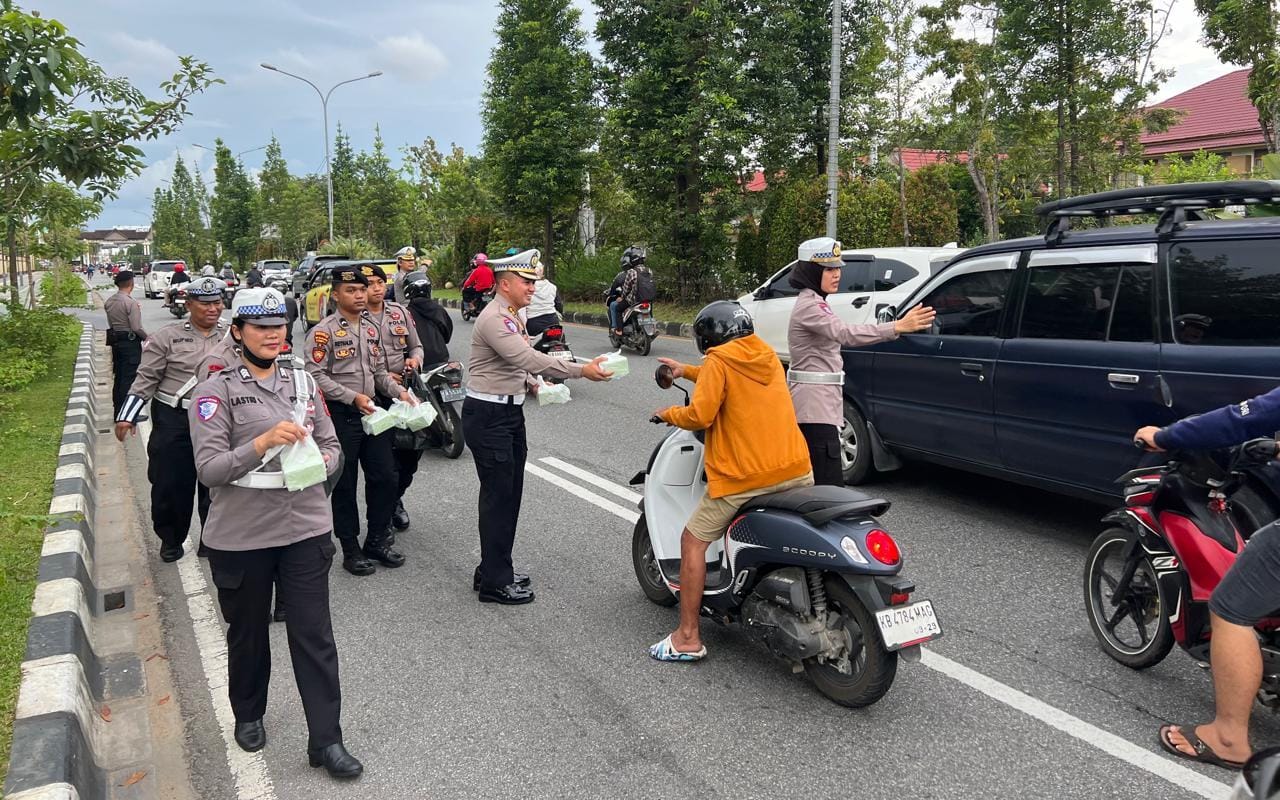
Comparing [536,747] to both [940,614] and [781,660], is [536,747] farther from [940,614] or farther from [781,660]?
[940,614]

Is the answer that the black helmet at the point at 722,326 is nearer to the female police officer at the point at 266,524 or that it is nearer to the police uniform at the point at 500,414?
the police uniform at the point at 500,414

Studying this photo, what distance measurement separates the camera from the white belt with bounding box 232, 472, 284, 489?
3.29 m

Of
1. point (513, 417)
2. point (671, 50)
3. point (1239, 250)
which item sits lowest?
point (513, 417)

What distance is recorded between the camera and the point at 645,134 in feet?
65.7

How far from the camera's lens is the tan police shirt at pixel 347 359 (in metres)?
5.43

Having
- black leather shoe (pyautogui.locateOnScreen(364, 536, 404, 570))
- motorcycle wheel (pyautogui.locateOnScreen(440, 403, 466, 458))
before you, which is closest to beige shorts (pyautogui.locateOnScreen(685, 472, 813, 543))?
black leather shoe (pyautogui.locateOnScreen(364, 536, 404, 570))

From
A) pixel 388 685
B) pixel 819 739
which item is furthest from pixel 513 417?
pixel 819 739

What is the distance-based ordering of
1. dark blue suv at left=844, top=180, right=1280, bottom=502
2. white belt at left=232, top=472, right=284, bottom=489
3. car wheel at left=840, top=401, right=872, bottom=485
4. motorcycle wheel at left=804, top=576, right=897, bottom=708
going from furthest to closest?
car wheel at left=840, top=401, right=872, bottom=485 < dark blue suv at left=844, top=180, right=1280, bottom=502 < motorcycle wheel at left=804, top=576, right=897, bottom=708 < white belt at left=232, top=472, right=284, bottom=489

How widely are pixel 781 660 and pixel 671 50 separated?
58.0ft

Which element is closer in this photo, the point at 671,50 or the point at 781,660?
the point at 781,660

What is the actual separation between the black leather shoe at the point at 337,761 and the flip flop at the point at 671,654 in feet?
4.51

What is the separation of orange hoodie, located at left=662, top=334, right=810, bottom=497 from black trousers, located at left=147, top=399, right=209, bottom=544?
3.37 metres

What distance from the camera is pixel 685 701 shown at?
385 cm

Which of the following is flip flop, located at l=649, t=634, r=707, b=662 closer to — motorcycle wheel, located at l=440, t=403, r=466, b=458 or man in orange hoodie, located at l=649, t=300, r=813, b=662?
man in orange hoodie, located at l=649, t=300, r=813, b=662
